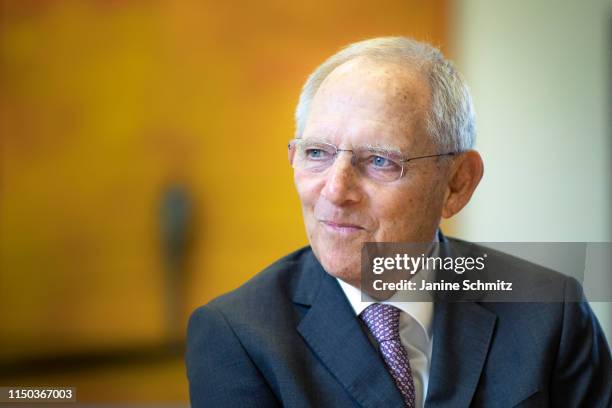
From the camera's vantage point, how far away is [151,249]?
4.44 m

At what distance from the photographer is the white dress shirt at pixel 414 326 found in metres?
1.44

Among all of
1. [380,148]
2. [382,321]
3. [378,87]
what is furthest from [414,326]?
[378,87]

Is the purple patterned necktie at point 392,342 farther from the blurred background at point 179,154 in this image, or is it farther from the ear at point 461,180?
the blurred background at point 179,154

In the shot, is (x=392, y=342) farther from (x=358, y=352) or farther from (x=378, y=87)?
(x=378, y=87)

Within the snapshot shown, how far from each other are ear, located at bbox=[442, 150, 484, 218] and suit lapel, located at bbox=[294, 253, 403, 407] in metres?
0.34

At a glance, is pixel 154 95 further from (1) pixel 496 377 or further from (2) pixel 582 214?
(1) pixel 496 377

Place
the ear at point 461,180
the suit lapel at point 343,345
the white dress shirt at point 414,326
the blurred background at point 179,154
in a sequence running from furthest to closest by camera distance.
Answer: the blurred background at point 179,154, the ear at point 461,180, the white dress shirt at point 414,326, the suit lapel at point 343,345

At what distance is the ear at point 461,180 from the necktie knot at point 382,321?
287mm

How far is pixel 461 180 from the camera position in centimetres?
161

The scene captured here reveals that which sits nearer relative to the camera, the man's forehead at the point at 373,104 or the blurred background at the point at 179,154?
the man's forehead at the point at 373,104

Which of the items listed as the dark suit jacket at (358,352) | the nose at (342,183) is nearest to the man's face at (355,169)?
the nose at (342,183)

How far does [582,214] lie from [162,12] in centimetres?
297

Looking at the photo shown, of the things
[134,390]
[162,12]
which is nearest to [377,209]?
[134,390]

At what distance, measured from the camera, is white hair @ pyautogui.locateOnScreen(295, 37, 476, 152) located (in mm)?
1476
